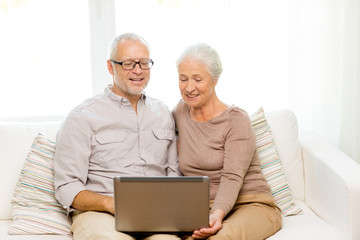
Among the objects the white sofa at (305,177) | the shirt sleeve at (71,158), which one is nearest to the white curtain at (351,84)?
the white sofa at (305,177)

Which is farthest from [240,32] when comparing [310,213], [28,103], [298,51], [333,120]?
[28,103]

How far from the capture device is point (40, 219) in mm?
2227

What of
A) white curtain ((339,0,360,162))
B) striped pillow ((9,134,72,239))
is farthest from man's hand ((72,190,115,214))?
white curtain ((339,0,360,162))

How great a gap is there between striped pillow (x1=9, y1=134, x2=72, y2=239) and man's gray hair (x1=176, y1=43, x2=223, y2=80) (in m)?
0.75

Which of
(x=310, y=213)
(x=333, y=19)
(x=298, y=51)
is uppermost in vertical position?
(x=333, y=19)

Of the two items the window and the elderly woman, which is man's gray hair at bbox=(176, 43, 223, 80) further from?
the window

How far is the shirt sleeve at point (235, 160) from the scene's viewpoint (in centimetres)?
210

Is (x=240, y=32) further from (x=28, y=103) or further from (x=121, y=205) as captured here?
(x=121, y=205)

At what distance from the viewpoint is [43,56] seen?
300cm

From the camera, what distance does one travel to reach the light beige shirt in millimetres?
2213

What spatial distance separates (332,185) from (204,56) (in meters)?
0.84

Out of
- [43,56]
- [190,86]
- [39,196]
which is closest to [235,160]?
[190,86]

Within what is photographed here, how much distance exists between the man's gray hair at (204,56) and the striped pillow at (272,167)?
45 centimetres

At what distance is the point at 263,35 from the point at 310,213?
1.11 meters
